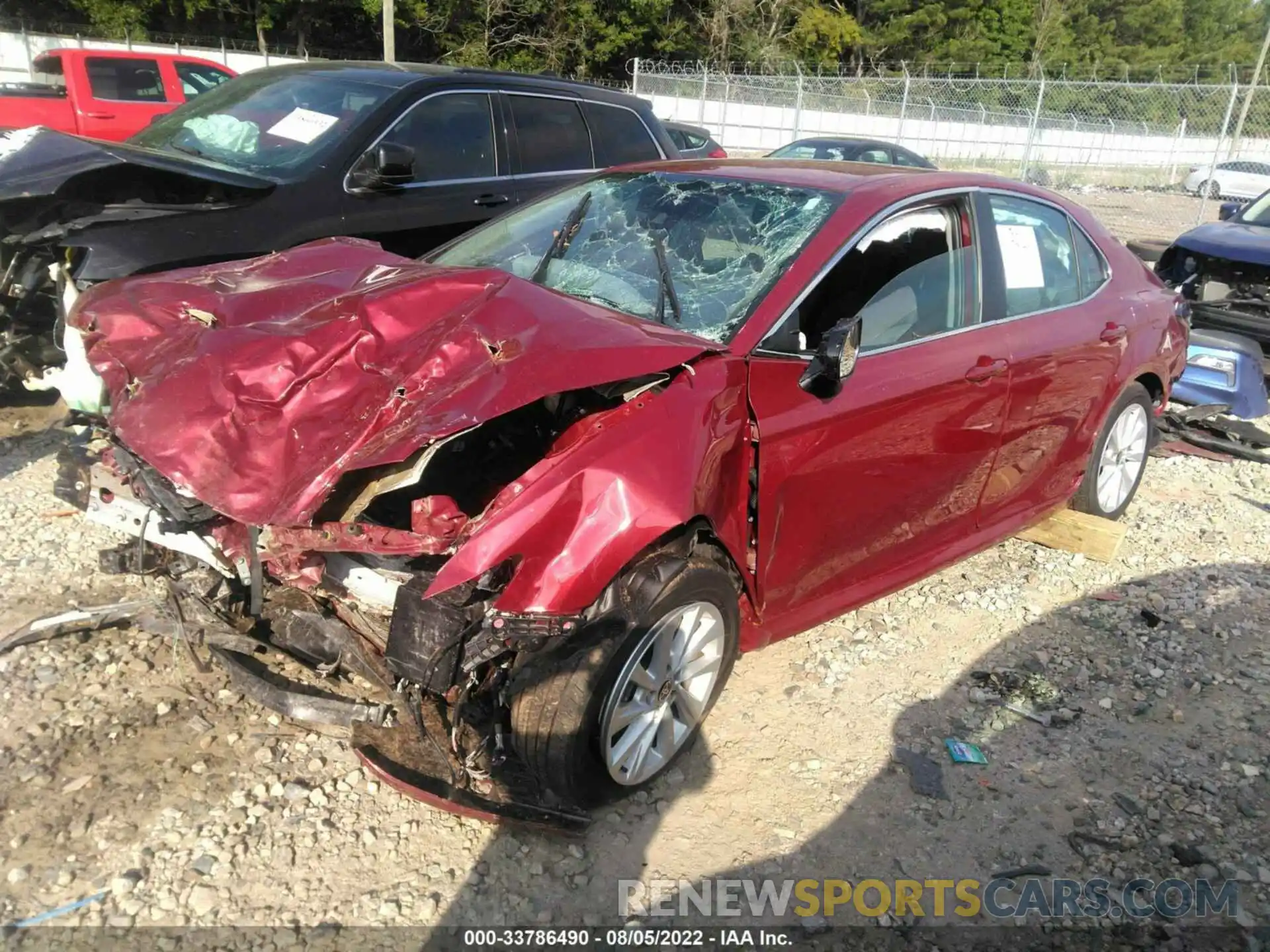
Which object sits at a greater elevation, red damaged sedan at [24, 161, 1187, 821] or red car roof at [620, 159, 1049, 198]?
red car roof at [620, 159, 1049, 198]

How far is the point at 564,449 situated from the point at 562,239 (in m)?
1.43

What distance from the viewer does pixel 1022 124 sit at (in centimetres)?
2452

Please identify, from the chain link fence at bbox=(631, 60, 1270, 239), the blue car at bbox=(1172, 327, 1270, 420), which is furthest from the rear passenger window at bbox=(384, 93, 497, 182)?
the chain link fence at bbox=(631, 60, 1270, 239)

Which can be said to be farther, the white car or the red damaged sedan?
the white car

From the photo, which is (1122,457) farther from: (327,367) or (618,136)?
(327,367)

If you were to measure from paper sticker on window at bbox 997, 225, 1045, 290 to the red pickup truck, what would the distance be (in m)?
12.4

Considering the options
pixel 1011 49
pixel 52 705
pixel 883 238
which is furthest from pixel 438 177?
pixel 1011 49

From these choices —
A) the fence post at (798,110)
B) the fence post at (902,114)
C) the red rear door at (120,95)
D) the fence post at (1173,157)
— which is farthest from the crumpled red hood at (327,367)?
the fence post at (1173,157)

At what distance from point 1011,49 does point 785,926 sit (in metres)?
57.0

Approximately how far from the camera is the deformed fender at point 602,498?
Result: 7.98 ft

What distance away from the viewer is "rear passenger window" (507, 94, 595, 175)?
6086mm

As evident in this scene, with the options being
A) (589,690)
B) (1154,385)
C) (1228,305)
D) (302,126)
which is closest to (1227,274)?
(1228,305)

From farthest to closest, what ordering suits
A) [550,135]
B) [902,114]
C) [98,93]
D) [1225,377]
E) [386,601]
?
[902,114] < [98,93] < [1225,377] < [550,135] < [386,601]

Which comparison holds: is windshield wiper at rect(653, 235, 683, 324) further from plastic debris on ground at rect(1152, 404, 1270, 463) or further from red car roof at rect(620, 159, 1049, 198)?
plastic debris on ground at rect(1152, 404, 1270, 463)
